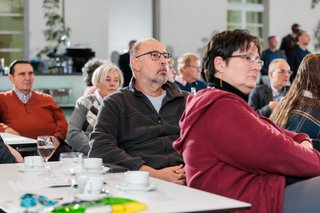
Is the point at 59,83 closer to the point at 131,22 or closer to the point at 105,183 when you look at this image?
the point at 131,22

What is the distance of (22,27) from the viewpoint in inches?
496

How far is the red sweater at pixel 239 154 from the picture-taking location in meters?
2.84

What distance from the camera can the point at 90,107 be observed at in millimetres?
5945

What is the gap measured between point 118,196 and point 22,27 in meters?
10.4

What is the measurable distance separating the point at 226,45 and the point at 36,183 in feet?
3.36

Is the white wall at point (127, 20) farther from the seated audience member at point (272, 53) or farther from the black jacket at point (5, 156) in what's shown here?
the black jacket at point (5, 156)

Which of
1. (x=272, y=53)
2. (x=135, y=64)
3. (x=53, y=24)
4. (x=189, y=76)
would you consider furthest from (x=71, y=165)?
(x=272, y=53)

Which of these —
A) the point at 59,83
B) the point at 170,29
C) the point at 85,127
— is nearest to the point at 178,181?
the point at 85,127

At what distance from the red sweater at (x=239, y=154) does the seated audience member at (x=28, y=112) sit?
351cm

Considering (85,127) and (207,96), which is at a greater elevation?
(207,96)

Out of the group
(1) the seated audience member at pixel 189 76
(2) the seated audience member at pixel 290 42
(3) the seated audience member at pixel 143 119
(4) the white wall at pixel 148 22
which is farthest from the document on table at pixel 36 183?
(2) the seated audience member at pixel 290 42

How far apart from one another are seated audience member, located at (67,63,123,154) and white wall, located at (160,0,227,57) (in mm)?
8505

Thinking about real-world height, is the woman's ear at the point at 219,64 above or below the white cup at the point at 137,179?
above

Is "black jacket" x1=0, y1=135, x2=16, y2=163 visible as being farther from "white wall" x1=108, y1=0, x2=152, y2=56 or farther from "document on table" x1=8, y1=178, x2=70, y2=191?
"white wall" x1=108, y1=0, x2=152, y2=56
